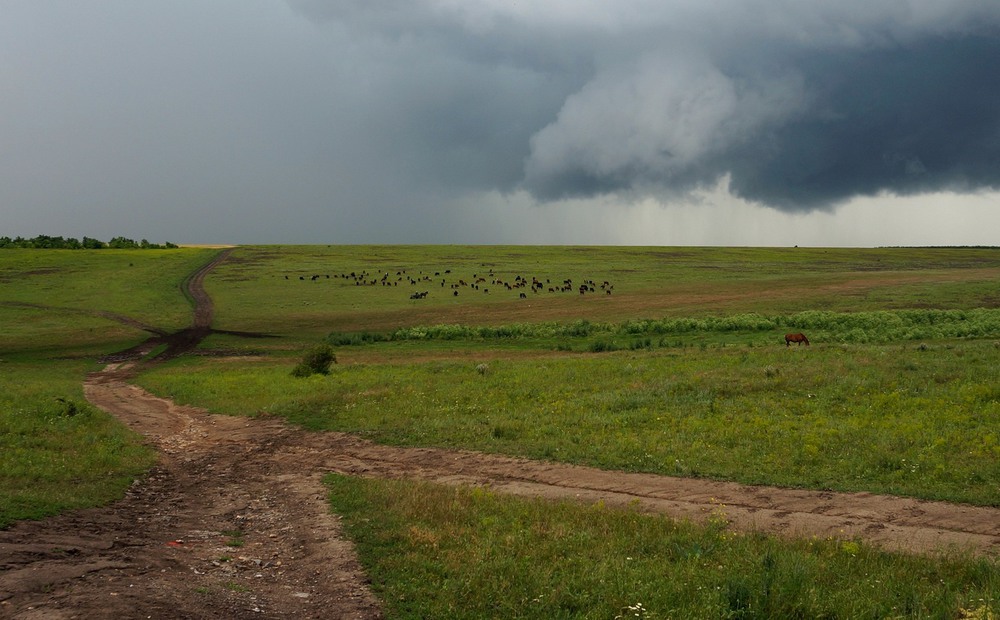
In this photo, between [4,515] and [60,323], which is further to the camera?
[60,323]

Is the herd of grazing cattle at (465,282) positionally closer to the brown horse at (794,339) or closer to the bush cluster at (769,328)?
the bush cluster at (769,328)

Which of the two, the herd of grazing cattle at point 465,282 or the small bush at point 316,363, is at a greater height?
the herd of grazing cattle at point 465,282

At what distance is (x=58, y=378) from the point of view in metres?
40.8

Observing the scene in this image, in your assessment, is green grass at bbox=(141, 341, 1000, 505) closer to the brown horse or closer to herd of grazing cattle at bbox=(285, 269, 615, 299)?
the brown horse

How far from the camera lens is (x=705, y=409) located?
25.0m

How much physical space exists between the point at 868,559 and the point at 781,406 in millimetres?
13397

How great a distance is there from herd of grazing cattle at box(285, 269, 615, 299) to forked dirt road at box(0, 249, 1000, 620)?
6178cm

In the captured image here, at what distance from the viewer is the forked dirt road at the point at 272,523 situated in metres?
10.2

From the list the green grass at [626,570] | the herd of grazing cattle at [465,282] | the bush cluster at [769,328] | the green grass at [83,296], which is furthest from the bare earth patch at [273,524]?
the herd of grazing cattle at [465,282]

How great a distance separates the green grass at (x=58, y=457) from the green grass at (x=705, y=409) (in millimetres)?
6303

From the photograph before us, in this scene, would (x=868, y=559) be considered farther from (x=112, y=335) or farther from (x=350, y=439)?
(x=112, y=335)

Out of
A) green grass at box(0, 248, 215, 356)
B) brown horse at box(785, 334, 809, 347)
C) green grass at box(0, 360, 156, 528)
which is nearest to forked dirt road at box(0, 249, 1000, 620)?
green grass at box(0, 360, 156, 528)

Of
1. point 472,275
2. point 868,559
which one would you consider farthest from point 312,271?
point 868,559

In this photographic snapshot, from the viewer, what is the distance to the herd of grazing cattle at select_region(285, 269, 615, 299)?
89.7 meters
